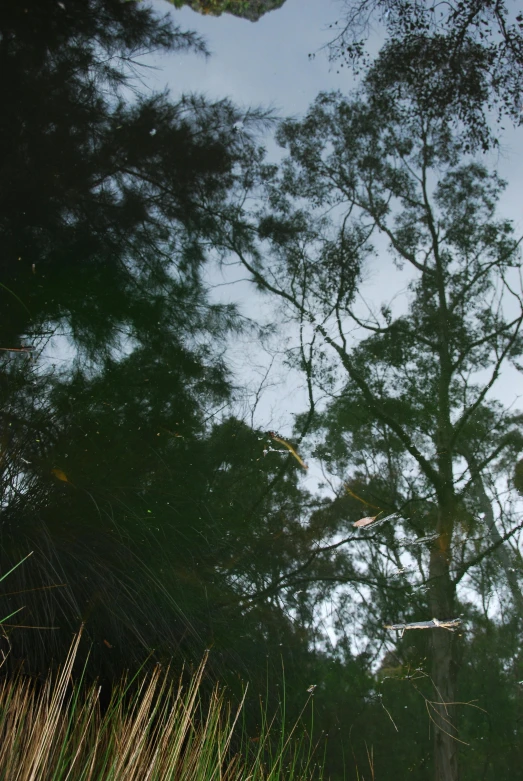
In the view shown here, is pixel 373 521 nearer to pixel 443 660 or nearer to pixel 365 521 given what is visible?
pixel 365 521

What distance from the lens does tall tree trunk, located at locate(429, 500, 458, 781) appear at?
1.61 metres

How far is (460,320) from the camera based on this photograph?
2172 millimetres

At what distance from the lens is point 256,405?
6.74ft

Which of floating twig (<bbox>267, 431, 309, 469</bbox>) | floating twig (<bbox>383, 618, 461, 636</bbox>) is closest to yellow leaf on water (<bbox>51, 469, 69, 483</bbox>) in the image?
floating twig (<bbox>267, 431, 309, 469</bbox>)

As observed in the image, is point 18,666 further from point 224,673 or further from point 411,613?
point 411,613

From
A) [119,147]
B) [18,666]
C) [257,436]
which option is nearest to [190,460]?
[257,436]

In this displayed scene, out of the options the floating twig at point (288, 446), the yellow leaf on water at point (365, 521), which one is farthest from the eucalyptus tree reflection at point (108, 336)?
the yellow leaf on water at point (365, 521)

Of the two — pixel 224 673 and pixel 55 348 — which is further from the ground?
pixel 55 348

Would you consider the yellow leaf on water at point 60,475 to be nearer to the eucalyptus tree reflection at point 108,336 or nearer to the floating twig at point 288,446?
the eucalyptus tree reflection at point 108,336

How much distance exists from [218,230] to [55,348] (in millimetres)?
724

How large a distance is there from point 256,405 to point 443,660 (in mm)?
917

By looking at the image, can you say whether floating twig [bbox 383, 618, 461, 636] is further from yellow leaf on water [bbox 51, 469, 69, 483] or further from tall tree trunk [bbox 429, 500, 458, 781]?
yellow leaf on water [bbox 51, 469, 69, 483]

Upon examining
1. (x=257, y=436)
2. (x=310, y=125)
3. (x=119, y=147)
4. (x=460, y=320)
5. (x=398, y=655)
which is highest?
(x=310, y=125)

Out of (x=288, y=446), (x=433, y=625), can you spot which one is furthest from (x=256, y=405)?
(x=433, y=625)
